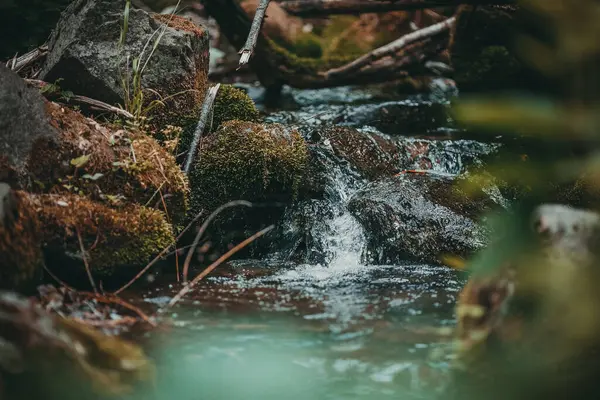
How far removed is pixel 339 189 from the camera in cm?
580

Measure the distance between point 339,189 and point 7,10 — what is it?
3.84 metres

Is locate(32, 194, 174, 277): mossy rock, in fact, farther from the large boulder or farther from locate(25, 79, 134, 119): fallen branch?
locate(25, 79, 134, 119): fallen branch

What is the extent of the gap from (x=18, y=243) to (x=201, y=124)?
7.87 ft

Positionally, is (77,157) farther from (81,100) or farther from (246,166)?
(246,166)

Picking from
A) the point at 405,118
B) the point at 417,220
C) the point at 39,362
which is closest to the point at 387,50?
the point at 405,118

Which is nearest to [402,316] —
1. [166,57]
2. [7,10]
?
[166,57]

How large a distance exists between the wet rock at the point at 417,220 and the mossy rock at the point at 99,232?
78.3 inches

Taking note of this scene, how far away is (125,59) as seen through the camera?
509 centimetres

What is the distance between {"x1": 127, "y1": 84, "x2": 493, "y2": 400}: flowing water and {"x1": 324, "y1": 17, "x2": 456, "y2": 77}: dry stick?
15.0ft

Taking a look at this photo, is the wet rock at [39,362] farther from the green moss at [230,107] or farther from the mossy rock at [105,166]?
the green moss at [230,107]

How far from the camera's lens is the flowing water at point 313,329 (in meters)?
2.57

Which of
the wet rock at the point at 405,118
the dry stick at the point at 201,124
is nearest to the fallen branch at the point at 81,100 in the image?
the dry stick at the point at 201,124

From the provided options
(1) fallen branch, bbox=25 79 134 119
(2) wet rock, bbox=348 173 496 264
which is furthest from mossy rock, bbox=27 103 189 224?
(2) wet rock, bbox=348 173 496 264

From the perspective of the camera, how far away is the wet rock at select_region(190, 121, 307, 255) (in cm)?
513
